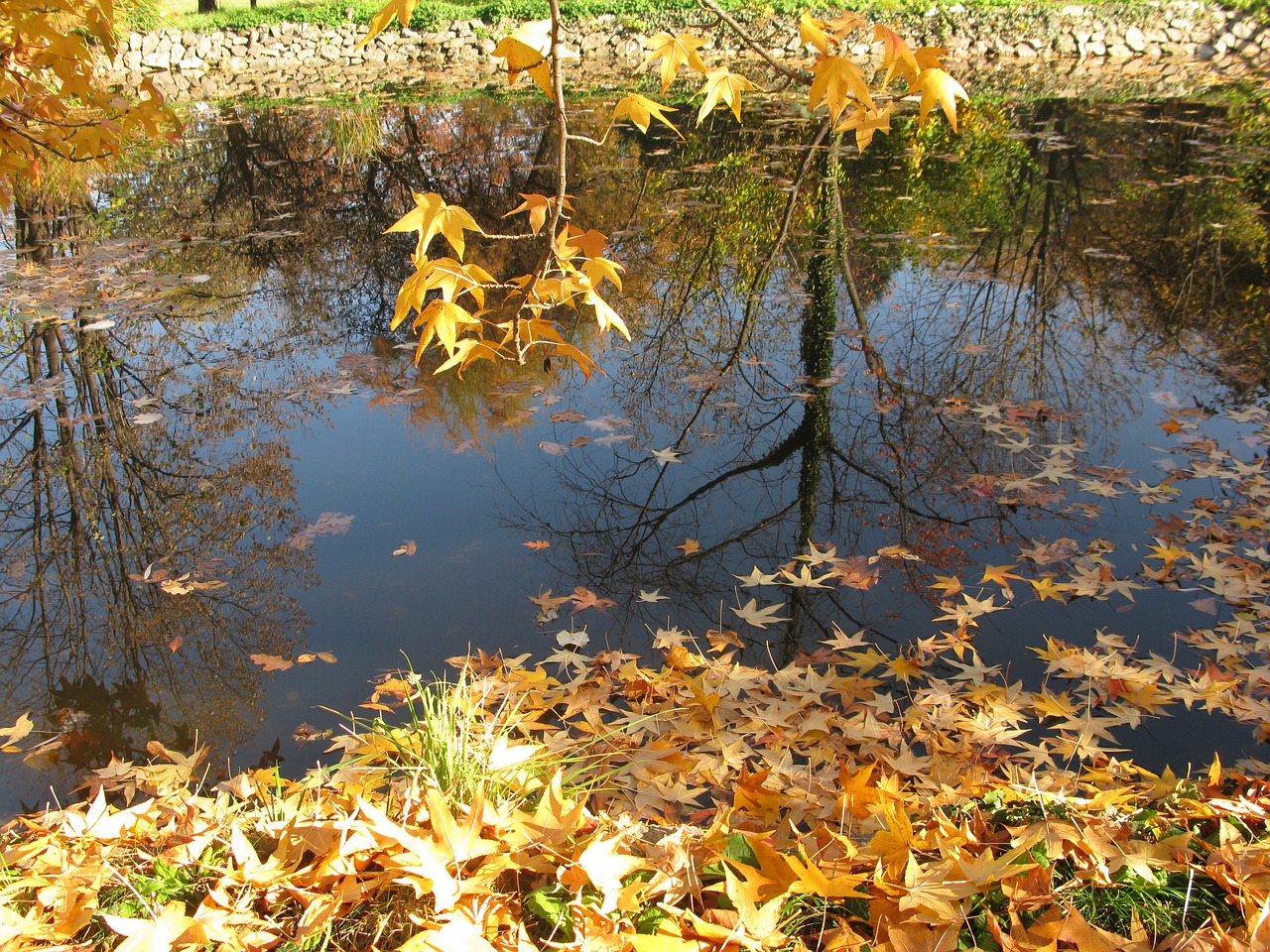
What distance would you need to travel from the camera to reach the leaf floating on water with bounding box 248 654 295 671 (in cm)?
369

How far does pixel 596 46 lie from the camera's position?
22.4 m

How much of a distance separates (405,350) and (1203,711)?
223 inches

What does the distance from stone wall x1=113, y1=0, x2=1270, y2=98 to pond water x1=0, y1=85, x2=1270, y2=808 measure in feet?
37.0

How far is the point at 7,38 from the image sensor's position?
14.3 ft

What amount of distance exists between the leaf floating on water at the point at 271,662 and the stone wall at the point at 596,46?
56.6 feet

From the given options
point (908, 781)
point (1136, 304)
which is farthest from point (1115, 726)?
point (1136, 304)

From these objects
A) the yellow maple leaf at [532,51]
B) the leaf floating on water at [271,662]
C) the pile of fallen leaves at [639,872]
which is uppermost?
the yellow maple leaf at [532,51]

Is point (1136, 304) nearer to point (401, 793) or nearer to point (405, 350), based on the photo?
point (405, 350)

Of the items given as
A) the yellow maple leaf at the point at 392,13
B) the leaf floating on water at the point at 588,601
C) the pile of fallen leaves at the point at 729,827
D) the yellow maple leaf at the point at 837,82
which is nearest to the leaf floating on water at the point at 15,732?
the pile of fallen leaves at the point at 729,827

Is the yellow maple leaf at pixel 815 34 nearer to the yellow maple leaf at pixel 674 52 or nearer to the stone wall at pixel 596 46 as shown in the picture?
the yellow maple leaf at pixel 674 52

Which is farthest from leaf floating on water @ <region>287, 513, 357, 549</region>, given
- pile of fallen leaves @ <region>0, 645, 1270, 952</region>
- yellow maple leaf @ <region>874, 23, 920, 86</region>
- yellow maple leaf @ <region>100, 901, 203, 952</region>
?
yellow maple leaf @ <region>874, 23, 920, 86</region>

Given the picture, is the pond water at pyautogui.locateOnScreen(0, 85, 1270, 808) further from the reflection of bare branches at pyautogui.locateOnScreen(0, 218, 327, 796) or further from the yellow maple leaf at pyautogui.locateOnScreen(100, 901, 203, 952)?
the yellow maple leaf at pyautogui.locateOnScreen(100, 901, 203, 952)

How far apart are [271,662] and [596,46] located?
22267mm

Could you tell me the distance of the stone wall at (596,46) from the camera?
747 inches
